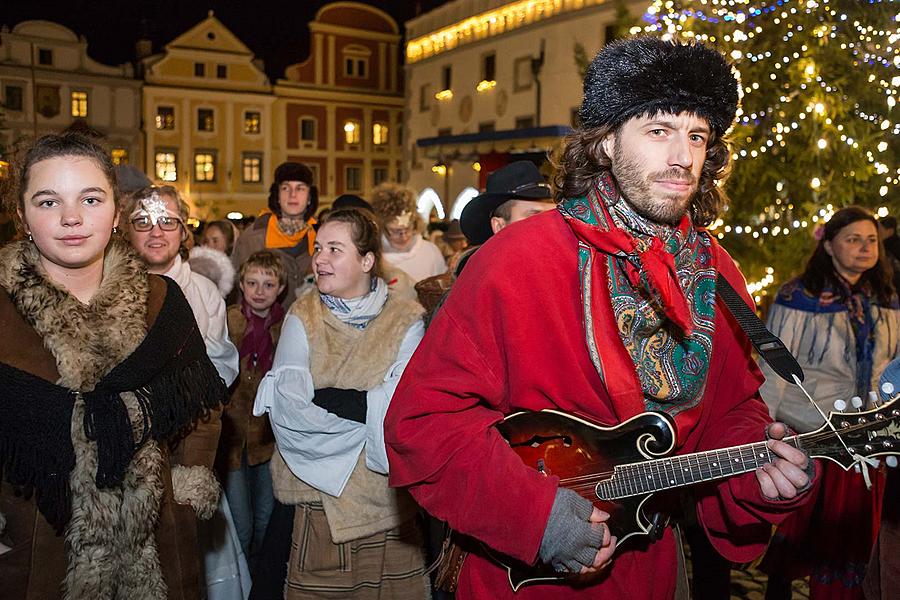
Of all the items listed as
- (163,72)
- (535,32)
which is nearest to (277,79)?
A: (163,72)

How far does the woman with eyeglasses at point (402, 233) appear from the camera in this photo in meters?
7.09

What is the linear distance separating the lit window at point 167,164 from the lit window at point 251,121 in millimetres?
3906

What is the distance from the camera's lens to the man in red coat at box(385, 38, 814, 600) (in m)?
Result: 1.99

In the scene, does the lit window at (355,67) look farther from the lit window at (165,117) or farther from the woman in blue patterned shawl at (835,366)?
the woman in blue patterned shawl at (835,366)

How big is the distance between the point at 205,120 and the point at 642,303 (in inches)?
1650

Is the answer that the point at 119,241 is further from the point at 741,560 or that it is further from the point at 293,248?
the point at 293,248

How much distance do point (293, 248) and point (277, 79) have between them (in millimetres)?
39246

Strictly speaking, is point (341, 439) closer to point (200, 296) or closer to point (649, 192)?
point (200, 296)

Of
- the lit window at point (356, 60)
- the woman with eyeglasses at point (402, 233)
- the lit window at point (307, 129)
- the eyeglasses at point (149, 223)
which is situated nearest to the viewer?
the eyeglasses at point (149, 223)

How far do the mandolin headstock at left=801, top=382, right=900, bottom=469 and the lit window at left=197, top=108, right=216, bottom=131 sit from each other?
42.1 metres

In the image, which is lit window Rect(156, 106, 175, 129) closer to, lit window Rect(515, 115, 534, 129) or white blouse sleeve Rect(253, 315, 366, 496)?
lit window Rect(515, 115, 534, 129)

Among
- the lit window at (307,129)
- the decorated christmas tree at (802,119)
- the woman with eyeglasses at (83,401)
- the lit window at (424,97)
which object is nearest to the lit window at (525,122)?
the lit window at (424,97)

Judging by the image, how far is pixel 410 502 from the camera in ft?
12.5

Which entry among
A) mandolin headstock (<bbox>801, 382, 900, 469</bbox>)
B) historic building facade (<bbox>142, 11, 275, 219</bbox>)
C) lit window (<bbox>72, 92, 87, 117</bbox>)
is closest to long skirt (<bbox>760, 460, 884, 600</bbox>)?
mandolin headstock (<bbox>801, 382, 900, 469</bbox>)
